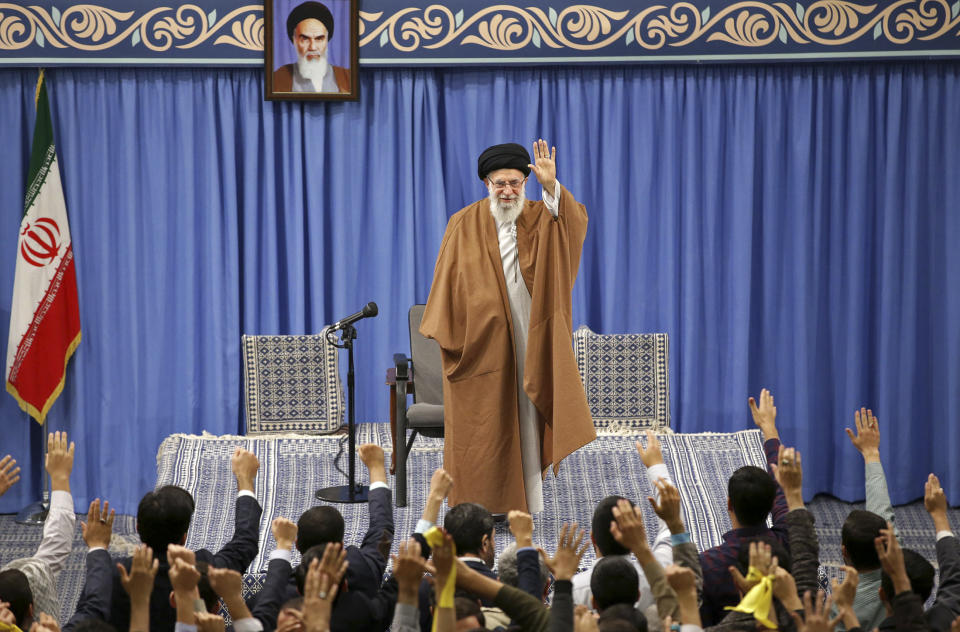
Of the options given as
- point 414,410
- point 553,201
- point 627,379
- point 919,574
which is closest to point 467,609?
point 919,574

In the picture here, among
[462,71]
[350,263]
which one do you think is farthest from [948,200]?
[350,263]

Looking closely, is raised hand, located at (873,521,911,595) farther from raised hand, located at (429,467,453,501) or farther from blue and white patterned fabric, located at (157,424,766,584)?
blue and white patterned fabric, located at (157,424,766,584)

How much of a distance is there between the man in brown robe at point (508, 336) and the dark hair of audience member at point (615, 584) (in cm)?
196

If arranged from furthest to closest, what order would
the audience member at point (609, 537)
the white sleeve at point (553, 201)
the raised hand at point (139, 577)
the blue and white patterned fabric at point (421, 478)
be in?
the blue and white patterned fabric at point (421, 478) → the white sleeve at point (553, 201) → the audience member at point (609, 537) → the raised hand at point (139, 577)

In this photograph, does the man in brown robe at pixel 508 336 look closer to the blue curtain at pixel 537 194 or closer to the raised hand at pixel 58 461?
the blue curtain at pixel 537 194

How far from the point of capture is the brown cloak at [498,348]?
464cm

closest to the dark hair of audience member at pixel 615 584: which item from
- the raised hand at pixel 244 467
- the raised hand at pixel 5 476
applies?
the raised hand at pixel 244 467

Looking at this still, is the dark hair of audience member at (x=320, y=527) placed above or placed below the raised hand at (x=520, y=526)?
below

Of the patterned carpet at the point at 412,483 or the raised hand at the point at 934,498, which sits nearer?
the raised hand at the point at 934,498

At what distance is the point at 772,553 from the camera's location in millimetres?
2793

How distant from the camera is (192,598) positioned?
7.60 feet

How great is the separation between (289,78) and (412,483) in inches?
92.5

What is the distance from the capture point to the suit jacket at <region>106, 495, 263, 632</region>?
2.81 m

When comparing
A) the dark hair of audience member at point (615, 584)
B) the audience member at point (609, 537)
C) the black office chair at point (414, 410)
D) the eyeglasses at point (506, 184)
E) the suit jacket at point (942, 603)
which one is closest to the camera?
the suit jacket at point (942, 603)
